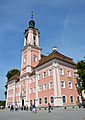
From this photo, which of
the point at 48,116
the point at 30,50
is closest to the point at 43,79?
the point at 30,50

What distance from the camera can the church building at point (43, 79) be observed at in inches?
1660

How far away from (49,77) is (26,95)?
1202 cm

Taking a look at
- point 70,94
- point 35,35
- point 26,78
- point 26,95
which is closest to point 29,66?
point 26,78

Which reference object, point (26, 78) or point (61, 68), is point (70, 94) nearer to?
point (61, 68)

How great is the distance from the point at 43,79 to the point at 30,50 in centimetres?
1337

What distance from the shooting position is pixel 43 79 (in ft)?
152

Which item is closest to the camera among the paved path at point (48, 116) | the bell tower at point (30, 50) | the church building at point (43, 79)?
the paved path at point (48, 116)

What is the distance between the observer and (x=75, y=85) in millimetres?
45875

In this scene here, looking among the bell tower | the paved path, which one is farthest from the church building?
the paved path

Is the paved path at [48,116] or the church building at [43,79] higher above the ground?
the church building at [43,79]

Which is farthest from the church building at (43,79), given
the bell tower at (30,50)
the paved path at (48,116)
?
the paved path at (48,116)

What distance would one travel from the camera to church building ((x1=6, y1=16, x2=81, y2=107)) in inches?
1660

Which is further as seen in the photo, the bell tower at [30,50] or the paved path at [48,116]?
the bell tower at [30,50]

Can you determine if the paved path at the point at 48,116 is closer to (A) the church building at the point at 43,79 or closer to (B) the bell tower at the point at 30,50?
(A) the church building at the point at 43,79
